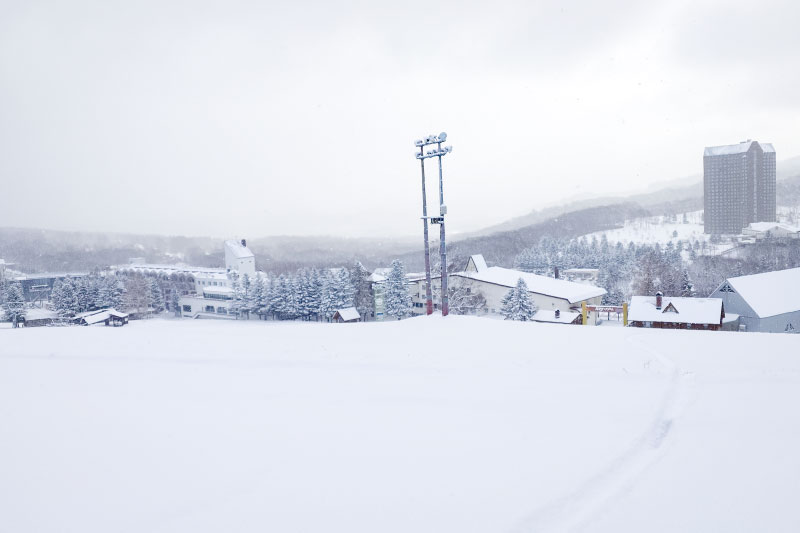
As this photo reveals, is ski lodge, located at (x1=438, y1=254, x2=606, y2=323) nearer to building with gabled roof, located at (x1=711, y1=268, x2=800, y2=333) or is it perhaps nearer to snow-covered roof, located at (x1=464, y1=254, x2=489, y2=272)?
snow-covered roof, located at (x1=464, y1=254, x2=489, y2=272)

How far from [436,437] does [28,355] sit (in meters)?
9.17

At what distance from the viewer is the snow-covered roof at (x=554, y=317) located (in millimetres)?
34781

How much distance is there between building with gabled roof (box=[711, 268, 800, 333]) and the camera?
2908 centimetres

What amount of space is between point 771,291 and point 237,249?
59.7 m

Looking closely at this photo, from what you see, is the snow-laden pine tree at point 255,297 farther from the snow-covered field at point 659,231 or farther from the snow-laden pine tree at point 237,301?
the snow-covered field at point 659,231

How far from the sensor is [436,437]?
15.2 feet

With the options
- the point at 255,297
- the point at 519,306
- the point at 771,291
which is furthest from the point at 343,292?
the point at 771,291

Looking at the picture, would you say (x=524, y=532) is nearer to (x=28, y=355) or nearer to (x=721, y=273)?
(x=28, y=355)

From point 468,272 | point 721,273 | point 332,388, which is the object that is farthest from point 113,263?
point 721,273

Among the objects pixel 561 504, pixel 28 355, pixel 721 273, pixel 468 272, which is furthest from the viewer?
pixel 721 273

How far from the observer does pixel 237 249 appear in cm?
6178

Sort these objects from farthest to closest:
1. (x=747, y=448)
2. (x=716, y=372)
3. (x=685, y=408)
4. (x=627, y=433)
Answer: (x=716, y=372) < (x=685, y=408) < (x=627, y=433) < (x=747, y=448)

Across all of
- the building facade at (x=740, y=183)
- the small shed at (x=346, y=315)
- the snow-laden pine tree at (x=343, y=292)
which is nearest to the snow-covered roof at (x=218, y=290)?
the snow-laden pine tree at (x=343, y=292)

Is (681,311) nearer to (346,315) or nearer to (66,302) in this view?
(346,315)
